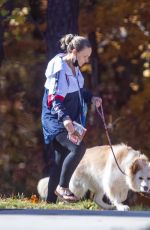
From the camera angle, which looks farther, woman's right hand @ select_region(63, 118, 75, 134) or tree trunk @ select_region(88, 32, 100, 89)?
tree trunk @ select_region(88, 32, 100, 89)

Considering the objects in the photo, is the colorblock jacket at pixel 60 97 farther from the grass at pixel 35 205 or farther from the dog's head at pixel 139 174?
the dog's head at pixel 139 174

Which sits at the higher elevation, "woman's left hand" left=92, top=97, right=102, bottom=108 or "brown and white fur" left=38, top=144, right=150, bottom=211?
"woman's left hand" left=92, top=97, right=102, bottom=108

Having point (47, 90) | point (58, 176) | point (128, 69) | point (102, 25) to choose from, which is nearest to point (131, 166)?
point (58, 176)

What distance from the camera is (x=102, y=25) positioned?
16.3m

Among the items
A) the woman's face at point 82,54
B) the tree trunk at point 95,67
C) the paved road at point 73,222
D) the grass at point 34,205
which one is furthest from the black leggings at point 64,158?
the tree trunk at point 95,67

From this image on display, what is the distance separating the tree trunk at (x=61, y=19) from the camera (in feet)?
41.6

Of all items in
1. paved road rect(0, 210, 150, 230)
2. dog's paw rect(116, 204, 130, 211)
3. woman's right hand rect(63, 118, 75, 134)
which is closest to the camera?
paved road rect(0, 210, 150, 230)

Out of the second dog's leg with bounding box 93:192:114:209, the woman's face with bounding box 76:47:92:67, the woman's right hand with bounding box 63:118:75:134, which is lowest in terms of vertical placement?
the second dog's leg with bounding box 93:192:114:209

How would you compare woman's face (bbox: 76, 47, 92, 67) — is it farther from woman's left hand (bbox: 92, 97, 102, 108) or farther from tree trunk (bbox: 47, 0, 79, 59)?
tree trunk (bbox: 47, 0, 79, 59)

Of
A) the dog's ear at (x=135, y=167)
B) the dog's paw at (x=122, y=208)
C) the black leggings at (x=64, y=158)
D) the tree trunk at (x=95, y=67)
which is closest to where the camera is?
the black leggings at (x=64, y=158)

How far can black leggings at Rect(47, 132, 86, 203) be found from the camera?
8352mm

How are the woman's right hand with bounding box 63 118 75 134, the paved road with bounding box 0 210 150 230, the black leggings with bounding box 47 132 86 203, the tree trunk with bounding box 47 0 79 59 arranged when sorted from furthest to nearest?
the tree trunk with bounding box 47 0 79 59 → the black leggings with bounding box 47 132 86 203 → the woman's right hand with bounding box 63 118 75 134 → the paved road with bounding box 0 210 150 230

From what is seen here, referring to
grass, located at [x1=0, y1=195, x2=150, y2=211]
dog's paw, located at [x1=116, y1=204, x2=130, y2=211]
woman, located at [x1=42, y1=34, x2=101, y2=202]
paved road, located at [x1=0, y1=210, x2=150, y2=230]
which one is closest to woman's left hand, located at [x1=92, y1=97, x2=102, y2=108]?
woman, located at [x1=42, y1=34, x2=101, y2=202]

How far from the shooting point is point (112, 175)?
989cm
